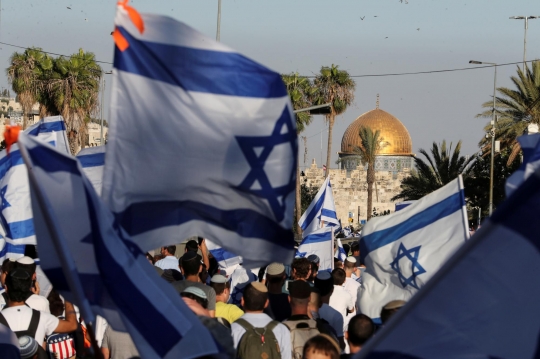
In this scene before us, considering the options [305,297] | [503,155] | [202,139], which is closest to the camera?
[202,139]

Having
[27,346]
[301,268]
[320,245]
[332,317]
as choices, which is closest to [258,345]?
[27,346]

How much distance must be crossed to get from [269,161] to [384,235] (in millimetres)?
2399

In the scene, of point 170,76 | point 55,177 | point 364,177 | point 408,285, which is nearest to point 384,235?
point 408,285

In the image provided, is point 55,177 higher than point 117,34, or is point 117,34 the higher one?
point 117,34

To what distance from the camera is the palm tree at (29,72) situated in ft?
115

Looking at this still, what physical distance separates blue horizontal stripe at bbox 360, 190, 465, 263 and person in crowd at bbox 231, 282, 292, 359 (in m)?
1.41

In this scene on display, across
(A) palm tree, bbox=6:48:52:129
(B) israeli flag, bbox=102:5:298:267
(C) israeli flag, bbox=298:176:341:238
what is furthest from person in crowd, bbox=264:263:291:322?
(A) palm tree, bbox=6:48:52:129

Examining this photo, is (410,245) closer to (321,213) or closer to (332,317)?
(332,317)

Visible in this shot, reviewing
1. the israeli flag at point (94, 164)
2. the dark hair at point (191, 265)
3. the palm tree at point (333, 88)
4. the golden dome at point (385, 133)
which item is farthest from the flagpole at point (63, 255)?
the golden dome at point (385, 133)

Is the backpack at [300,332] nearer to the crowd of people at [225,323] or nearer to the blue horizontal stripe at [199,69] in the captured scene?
the crowd of people at [225,323]

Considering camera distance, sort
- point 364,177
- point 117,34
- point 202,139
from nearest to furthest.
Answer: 1. point 117,34
2. point 202,139
3. point 364,177

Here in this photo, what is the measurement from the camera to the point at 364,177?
7056 cm

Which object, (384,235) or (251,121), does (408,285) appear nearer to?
(384,235)

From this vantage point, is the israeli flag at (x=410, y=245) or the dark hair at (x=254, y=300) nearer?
the dark hair at (x=254, y=300)
